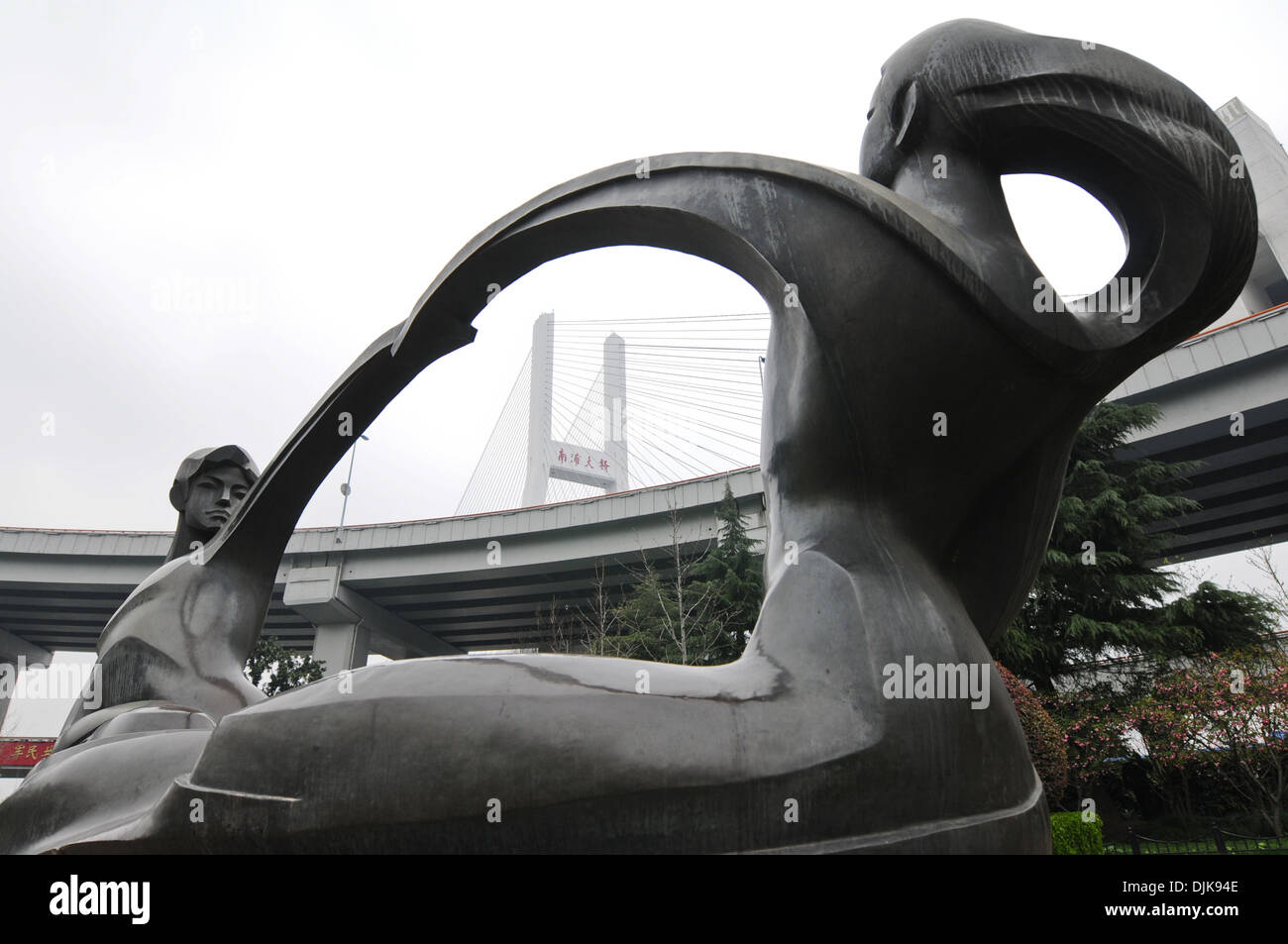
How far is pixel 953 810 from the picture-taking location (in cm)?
217

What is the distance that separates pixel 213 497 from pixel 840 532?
4175mm

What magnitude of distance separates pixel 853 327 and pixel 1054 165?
105cm

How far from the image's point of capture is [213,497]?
5.16 metres

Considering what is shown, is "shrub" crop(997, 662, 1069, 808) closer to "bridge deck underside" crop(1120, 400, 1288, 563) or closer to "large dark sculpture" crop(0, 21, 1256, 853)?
"bridge deck underside" crop(1120, 400, 1288, 563)

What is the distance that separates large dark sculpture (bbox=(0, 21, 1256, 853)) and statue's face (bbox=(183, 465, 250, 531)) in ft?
6.25

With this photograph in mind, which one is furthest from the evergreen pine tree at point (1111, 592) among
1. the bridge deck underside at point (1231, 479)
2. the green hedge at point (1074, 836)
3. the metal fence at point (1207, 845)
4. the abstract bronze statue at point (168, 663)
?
the abstract bronze statue at point (168, 663)

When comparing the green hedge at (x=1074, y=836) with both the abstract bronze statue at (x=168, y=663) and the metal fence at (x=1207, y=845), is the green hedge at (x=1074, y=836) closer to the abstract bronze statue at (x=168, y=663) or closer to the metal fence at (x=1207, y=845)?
the metal fence at (x=1207, y=845)

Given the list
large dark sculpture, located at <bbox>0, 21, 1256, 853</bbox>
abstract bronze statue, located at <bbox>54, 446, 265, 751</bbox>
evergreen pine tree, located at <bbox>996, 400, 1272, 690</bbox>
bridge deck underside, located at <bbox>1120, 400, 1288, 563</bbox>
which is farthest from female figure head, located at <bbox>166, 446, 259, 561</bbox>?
bridge deck underside, located at <bbox>1120, 400, 1288, 563</bbox>
